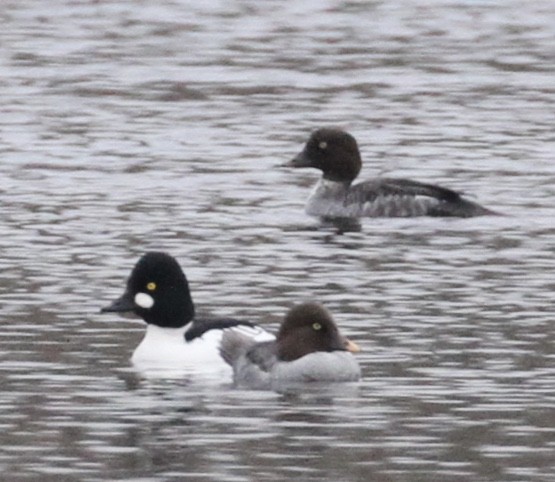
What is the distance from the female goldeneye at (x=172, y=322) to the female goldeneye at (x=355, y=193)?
26.4 feet

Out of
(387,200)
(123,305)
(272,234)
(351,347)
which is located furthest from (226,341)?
(387,200)

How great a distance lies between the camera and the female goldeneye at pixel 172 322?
1758cm

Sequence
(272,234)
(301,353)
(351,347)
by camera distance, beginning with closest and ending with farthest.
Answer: (351,347) < (301,353) < (272,234)

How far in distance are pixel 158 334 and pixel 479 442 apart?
11.2 feet

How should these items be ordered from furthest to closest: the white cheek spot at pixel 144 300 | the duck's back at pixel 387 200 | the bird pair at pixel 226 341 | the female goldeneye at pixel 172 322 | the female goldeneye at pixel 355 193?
1. the female goldeneye at pixel 355 193
2. the duck's back at pixel 387 200
3. the white cheek spot at pixel 144 300
4. the female goldeneye at pixel 172 322
5. the bird pair at pixel 226 341

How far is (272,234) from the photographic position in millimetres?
24062

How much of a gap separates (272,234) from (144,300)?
643cm

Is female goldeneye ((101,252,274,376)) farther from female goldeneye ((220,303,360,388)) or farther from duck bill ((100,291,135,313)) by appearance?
female goldeneye ((220,303,360,388))

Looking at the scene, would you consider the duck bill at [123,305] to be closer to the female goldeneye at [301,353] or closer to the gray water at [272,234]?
the gray water at [272,234]

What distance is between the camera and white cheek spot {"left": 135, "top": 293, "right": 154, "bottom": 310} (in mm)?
17688

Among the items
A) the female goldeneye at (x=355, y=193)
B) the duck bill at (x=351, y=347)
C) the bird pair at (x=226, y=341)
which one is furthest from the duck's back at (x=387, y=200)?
the duck bill at (x=351, y=347)

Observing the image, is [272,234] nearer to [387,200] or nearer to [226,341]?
[387,200]

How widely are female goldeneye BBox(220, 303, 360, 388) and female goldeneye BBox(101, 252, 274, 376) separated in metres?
0.37

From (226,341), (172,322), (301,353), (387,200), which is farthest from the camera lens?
(387,200)
